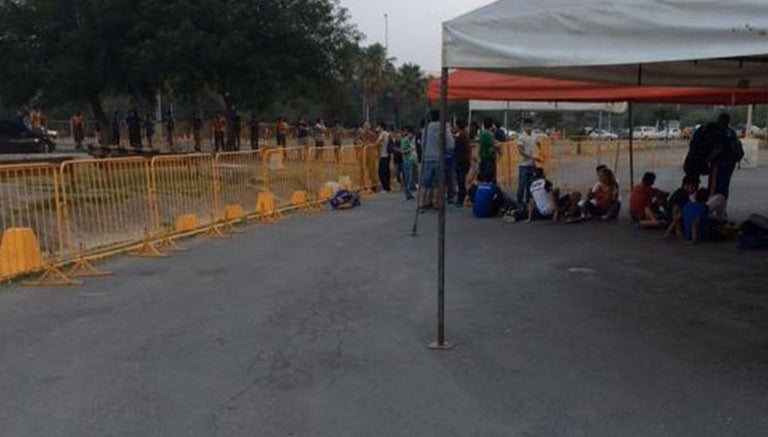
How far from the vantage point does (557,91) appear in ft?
43.9

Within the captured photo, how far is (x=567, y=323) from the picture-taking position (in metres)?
6.69

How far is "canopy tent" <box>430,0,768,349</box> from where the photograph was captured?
4.38m

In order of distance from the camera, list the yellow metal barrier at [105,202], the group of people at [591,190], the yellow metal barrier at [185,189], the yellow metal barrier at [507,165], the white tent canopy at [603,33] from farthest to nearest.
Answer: the yellow metal barrier at [507,165], the yellow metal barrier at [185,189], the group of people at [591,190], the yellow metal barrier at [105,202], the white tent canopy at [603,33]

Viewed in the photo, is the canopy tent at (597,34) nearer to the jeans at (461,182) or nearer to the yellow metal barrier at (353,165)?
the jeans at (461,182)

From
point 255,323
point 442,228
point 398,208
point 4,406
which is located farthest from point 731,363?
point 398,208

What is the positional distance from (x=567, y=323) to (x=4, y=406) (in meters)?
4.24

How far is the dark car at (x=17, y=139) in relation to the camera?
35000 mm

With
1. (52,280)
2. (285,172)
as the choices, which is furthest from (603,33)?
(285,172)

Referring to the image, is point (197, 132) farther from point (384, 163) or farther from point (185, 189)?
point (185, 189)

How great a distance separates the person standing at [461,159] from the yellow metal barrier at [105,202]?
23.1ft

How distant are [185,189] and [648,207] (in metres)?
7.36

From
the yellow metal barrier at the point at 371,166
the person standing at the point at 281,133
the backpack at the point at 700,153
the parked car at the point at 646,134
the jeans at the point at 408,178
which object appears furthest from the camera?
the parked car at the point at 646,134

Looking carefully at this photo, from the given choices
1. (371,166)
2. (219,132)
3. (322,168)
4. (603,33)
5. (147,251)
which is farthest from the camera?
(219,132)

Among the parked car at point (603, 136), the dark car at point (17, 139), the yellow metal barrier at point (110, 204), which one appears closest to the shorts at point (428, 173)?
the yellow metal barrier at point (110, 204)
